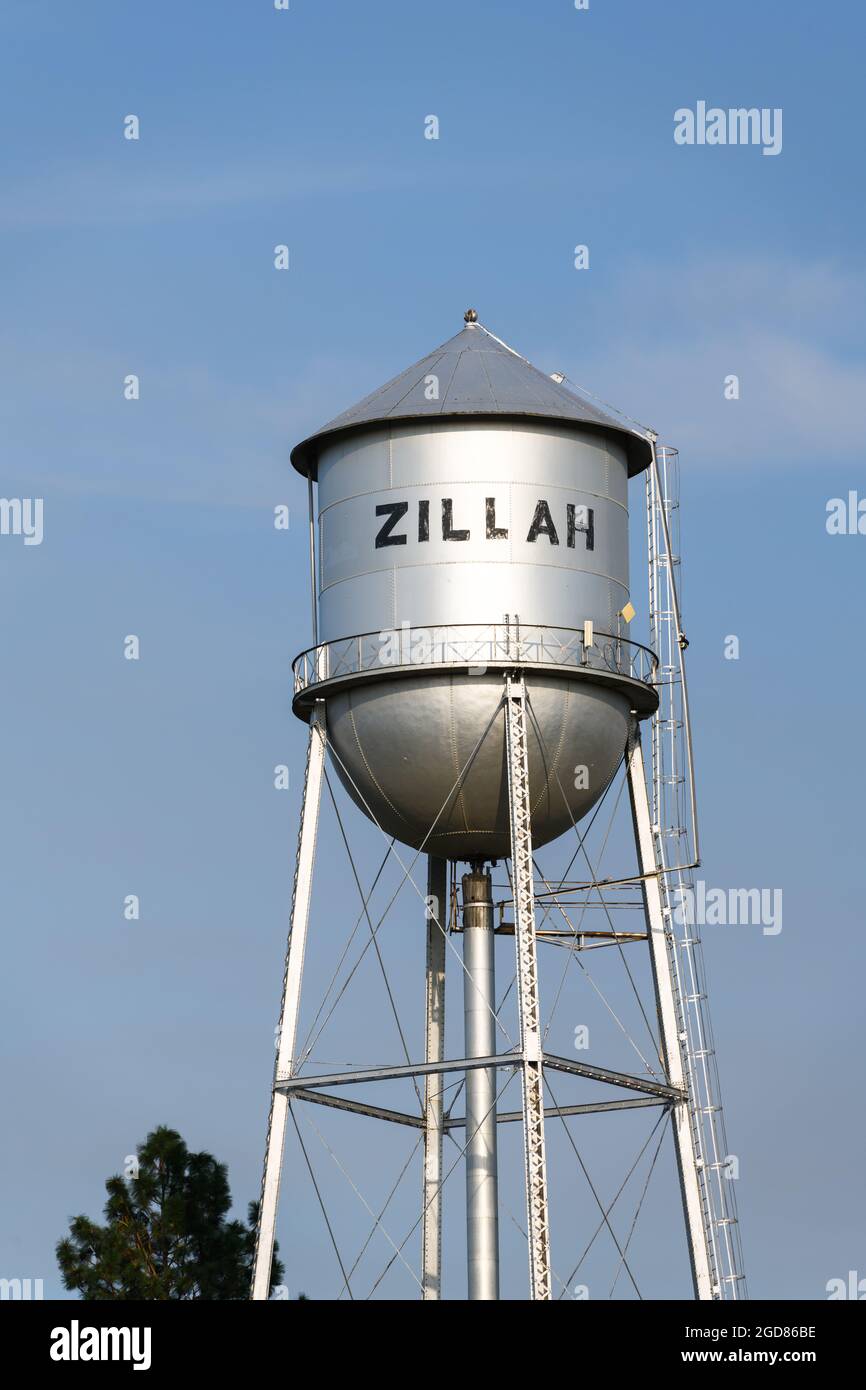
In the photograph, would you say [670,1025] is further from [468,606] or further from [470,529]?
[470,529]

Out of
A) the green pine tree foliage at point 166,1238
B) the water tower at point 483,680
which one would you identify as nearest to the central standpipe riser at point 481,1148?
the water tower at point 483,680

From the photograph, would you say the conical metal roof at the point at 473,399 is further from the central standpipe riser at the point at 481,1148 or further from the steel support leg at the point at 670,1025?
the central standpipe riser at the point at 481,1148

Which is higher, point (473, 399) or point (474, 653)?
point (473, 399)

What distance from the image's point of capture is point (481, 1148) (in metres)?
38.3

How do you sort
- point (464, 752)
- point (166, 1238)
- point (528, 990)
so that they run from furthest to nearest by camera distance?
point (166, 1238) → point (464, 752) → point (528, 990)

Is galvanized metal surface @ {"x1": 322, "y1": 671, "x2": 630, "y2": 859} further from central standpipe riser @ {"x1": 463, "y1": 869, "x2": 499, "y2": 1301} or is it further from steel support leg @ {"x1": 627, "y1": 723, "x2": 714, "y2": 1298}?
central standpipe riser @ {"x1": 463, "y1": 869, "x2": 499, "y2": 1301}

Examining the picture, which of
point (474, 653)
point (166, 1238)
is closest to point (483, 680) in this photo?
point (474, 653)

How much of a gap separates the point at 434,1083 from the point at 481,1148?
82.4 inches

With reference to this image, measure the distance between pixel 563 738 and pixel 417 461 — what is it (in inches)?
158

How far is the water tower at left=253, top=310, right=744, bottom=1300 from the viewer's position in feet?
120

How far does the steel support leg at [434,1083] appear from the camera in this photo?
129ft

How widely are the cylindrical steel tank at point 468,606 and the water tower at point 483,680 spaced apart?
29 millimetres

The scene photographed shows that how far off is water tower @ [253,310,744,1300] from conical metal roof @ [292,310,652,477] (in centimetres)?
4
